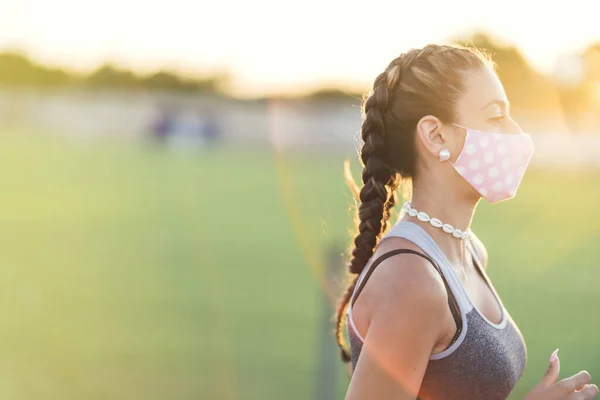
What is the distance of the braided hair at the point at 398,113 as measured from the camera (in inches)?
102

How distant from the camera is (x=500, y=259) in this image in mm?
15164

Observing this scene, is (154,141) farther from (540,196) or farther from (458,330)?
(458,330)

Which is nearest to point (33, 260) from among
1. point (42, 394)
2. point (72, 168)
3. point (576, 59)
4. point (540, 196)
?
point (42, 394)

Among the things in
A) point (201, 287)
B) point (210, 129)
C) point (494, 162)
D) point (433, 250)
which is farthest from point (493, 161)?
point (210, 129)

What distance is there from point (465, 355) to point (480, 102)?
0.71m

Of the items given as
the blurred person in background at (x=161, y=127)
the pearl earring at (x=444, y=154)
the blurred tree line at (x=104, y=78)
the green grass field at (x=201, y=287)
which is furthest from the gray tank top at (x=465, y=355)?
the blurred tree line at (x=104, y=78)

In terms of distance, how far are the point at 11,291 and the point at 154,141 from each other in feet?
161

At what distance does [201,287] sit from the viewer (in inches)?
449

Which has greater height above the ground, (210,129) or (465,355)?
(465,355)

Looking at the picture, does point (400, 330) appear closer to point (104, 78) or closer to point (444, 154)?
point (444, 154)

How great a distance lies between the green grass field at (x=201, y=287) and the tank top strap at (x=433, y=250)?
46.3 inches

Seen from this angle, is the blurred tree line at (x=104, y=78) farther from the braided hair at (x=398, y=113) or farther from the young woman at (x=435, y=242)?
the young woman at (x=435, y=242)

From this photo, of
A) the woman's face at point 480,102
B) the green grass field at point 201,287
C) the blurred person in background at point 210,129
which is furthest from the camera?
the blurred person in background at point 210,129

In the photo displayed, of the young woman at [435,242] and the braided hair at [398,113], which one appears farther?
the braided hair at [398,113]
